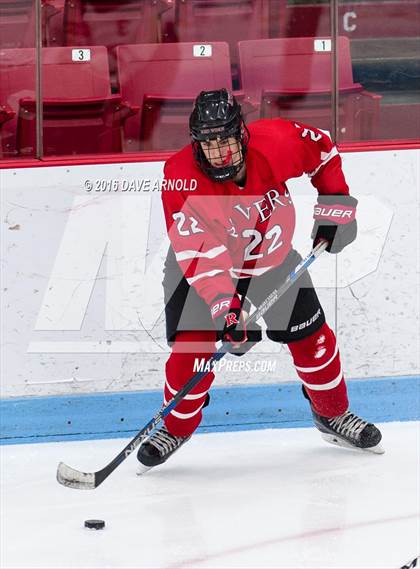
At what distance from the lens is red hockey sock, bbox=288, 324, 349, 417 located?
134 inches

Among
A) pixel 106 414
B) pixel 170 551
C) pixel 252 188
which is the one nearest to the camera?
pixel 170 551

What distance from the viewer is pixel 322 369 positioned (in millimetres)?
3410

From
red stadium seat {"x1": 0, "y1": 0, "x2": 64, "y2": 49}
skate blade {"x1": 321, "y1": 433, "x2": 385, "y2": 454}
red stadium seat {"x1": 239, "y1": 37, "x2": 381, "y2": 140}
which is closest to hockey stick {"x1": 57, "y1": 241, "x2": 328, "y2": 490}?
skate blade {"x1": 321, "y1": 433, "x2": 385, "y2": 454}

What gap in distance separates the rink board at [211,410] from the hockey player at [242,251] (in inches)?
10.3

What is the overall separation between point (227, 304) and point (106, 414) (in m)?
0.83

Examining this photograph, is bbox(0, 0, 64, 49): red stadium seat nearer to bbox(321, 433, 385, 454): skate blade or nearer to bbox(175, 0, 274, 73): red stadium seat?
bbox(175, 0, 274, 73): red stadium seat

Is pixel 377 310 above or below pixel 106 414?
above

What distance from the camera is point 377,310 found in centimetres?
380

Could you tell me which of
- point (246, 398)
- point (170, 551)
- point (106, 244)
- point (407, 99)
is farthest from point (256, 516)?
point (407, 99)

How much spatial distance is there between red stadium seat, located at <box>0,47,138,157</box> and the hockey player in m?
0.55

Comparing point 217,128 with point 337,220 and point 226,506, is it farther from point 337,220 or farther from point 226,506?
point 226,506

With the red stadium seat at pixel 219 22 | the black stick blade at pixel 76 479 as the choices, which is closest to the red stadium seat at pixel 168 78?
the red stadium seat at pixel 219 22

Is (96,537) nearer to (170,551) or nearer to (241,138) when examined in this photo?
(170,551)

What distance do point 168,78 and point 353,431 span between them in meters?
1.23
